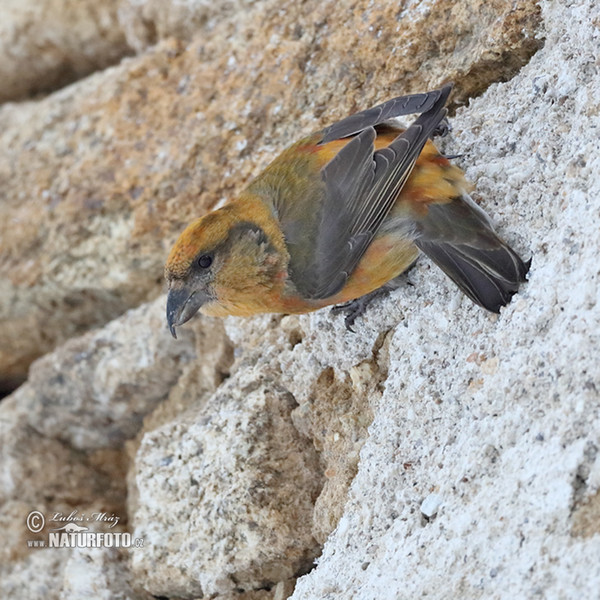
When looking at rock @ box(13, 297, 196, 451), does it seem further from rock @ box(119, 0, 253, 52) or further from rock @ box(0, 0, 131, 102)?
rock @ box(0, 0, 131, 102)

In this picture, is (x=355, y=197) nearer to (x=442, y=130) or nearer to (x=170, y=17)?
(x=442, y=130)

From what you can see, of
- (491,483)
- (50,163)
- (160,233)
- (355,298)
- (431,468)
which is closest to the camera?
(491,483)

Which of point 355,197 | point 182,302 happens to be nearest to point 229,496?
point 182,302

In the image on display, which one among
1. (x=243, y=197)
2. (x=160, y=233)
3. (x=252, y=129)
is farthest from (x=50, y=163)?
(x=243, y=197)

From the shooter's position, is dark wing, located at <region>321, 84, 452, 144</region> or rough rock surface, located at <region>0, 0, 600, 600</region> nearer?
rough rock surface, located at <region>0, 0, 600, 600</region>

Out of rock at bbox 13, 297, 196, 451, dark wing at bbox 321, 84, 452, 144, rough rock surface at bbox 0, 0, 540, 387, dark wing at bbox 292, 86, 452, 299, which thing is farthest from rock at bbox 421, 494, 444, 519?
rock at bbox 13, 297, 196, 451

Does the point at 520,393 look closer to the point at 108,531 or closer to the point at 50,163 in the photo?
the point at 108,531

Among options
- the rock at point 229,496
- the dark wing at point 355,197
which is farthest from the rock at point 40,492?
the dark wing at point 355,197
